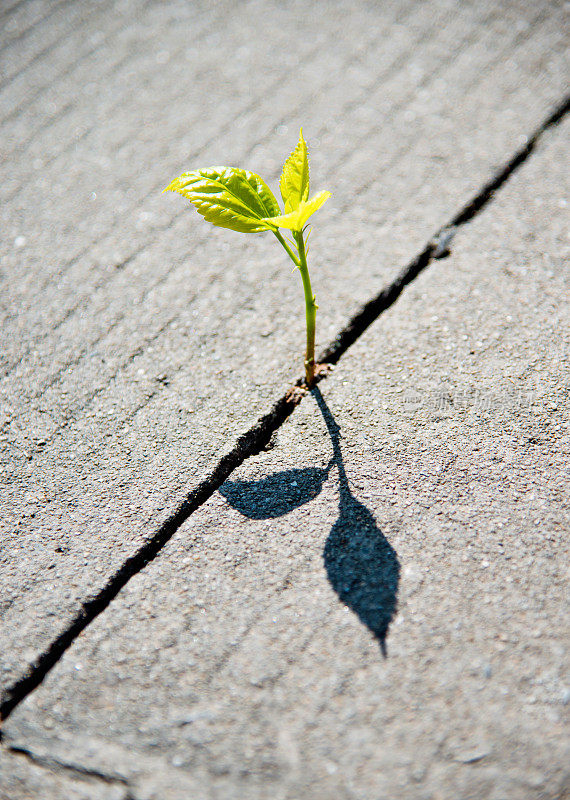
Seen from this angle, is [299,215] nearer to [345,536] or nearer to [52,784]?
[345,536]

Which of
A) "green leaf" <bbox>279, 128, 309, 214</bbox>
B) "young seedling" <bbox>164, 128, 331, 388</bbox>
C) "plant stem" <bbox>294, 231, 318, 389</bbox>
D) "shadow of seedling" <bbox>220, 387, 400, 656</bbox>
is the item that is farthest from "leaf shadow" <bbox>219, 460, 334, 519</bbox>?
"green leaf" <bbox>279, 128, 309, 214</bbox>

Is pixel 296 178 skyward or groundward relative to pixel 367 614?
skyward

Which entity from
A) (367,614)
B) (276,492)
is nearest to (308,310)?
(276,492)

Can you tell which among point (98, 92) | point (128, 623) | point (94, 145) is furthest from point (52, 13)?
point (128, 623)

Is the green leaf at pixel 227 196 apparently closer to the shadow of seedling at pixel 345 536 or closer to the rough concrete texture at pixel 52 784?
the shadow of seedling at pixel 345 536

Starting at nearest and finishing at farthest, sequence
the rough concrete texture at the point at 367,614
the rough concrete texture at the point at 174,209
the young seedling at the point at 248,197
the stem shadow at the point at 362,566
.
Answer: the rough concrete texture at the point at 367,614
the stem shadow at the point at 362,566
the young seedling at the point at 248,197
the rough concrete texture at the point at 174,209

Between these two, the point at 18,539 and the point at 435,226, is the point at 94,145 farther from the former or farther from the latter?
the point at 18,539

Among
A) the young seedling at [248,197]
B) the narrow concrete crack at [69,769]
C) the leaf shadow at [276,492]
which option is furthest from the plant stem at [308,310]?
the narrow concrete crack at [69,769]
